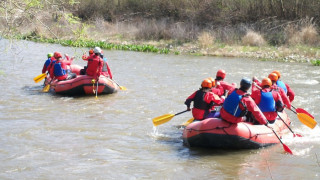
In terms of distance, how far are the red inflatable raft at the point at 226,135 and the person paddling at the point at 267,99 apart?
0.36 m

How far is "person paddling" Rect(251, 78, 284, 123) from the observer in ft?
28.0

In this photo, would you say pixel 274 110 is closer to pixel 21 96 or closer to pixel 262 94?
pixel 262 94

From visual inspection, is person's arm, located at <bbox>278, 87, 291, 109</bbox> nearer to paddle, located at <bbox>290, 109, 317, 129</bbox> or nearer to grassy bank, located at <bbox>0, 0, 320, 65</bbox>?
paddle, located at <bbox>290, 109, 317, 129</bbox>

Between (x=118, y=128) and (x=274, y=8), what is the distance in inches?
743

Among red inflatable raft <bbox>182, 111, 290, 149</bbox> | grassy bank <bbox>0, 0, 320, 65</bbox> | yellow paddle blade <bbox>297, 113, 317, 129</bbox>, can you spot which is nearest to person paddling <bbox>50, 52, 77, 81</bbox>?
grassy bank <bbox>0, 0, 320, 65</bbox>

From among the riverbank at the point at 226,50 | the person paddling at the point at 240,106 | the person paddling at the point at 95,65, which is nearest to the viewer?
the person paddling at the point at 240,106

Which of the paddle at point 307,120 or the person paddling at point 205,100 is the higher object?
the person paddling at point 205,100

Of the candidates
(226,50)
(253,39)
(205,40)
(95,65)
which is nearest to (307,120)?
(95,65)

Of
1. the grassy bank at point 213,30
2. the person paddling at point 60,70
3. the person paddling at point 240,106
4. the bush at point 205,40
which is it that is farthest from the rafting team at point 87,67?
the bush at point 205,40

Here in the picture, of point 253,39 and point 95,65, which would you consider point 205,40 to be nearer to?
point 253,39

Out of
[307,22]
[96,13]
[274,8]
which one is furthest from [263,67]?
[96,13]

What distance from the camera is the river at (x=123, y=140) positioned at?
287 inches

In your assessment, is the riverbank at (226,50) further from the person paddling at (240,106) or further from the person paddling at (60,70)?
the person paddling at (240,106)

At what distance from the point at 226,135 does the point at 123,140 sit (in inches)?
86.8
